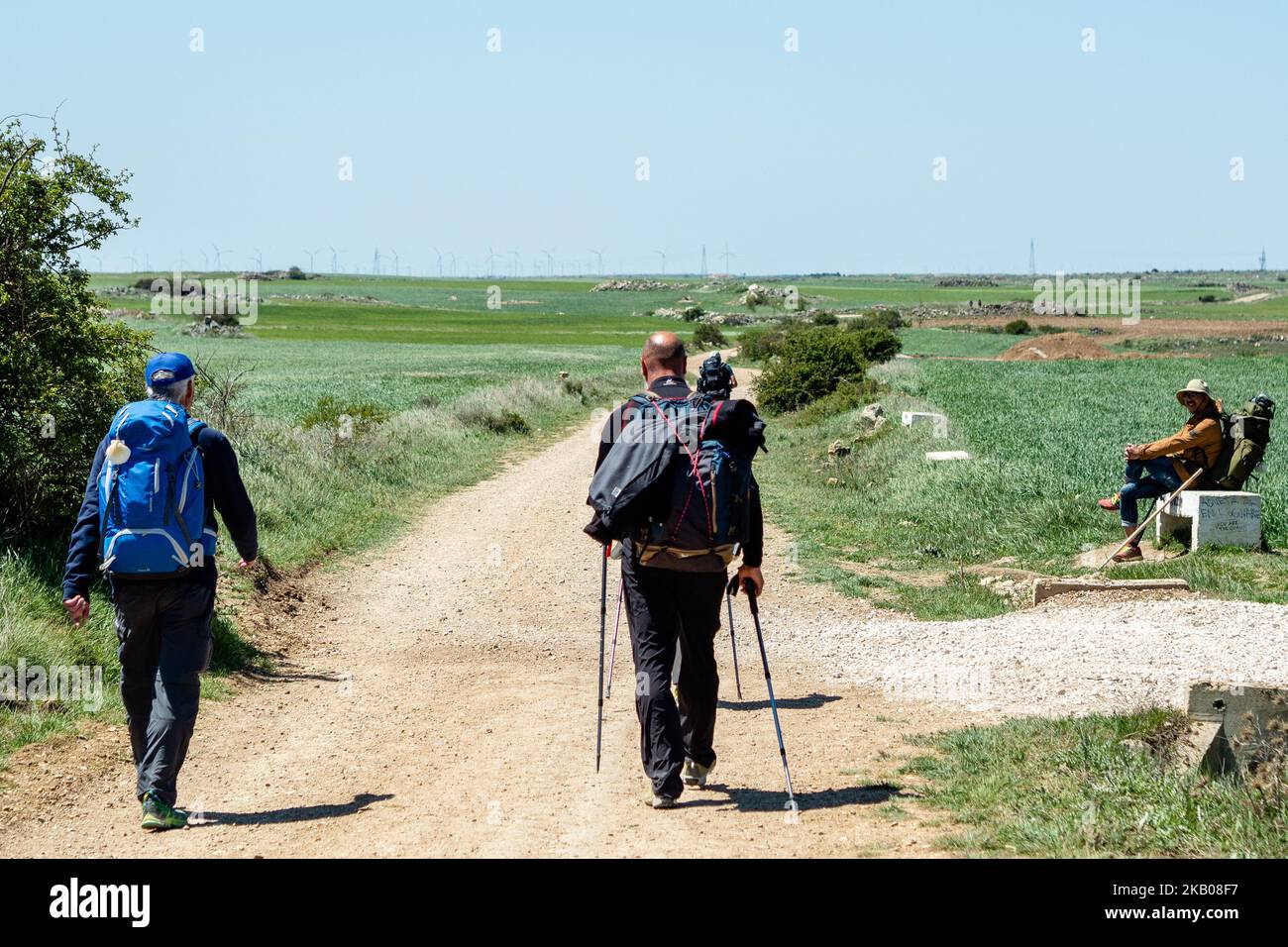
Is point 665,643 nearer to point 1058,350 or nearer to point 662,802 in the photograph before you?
point 662,802

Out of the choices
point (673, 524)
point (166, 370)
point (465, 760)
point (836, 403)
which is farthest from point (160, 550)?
point (836, 403)

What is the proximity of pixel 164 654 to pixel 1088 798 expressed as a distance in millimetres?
4301

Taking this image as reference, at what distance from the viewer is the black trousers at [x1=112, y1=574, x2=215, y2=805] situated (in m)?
5.89

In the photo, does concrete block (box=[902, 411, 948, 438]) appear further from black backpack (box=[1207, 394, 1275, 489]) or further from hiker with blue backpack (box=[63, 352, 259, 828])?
hiker with blue backpack (box=[63, 352, 259, 828])

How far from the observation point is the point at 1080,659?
8758 mm

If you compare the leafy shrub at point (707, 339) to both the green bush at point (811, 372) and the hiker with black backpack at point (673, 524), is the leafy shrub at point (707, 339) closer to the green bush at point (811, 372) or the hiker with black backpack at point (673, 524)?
the green bush at point (811, 372)

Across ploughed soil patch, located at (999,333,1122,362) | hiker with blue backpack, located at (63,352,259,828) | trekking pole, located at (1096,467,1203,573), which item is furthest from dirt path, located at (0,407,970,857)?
ploughed soil patch, located at (999,333,1122,362)

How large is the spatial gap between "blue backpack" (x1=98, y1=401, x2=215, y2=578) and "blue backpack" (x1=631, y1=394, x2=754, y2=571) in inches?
85.1

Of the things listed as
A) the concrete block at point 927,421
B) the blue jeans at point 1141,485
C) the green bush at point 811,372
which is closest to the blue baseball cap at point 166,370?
the blue jeans at point 1141,485

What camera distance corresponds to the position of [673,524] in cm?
585

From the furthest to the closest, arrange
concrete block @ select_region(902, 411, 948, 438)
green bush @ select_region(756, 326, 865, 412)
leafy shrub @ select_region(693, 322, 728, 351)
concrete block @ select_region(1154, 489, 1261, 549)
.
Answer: leafy shrub @ select_region(693, 322, 728, 351)
green bush @ select_region(756, 326, 865, 412)
concrete block @ select_region(902, 411, 948, 438)
concrete block @ select_region(1154, 489, 1261, 549)
